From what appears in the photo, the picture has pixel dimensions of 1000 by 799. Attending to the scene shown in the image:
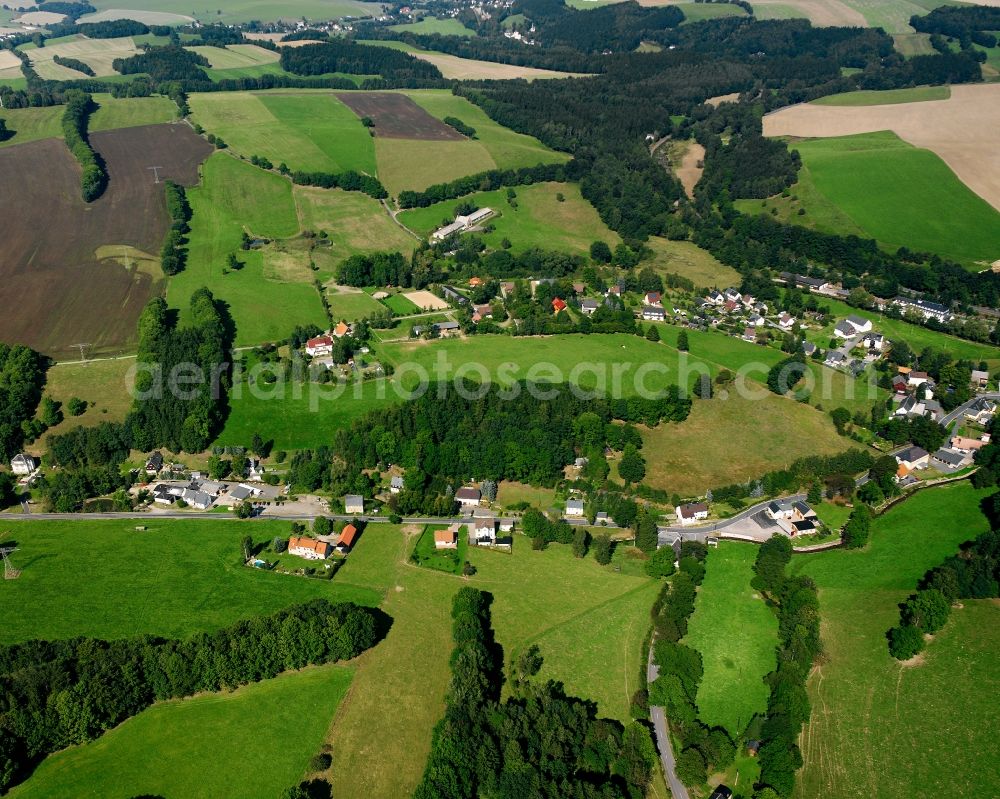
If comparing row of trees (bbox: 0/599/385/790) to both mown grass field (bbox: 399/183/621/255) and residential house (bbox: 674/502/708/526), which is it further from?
mown grass field (bbox: 399/183/621/255)

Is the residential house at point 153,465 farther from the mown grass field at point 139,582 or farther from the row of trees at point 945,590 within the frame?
the row of trees at point 945,590

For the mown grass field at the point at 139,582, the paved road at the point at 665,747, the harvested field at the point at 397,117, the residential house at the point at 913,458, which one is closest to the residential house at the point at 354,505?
the mown grass field at the point at 139,582

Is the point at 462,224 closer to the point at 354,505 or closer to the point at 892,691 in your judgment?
the point at 354,505

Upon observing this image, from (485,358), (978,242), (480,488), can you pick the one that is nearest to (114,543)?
(480,488)

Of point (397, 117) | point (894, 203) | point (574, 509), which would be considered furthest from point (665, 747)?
point (397, 117)

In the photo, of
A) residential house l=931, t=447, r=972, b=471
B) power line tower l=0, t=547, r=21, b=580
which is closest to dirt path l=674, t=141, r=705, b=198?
residential house l=931, t=447, r=972, b=471
